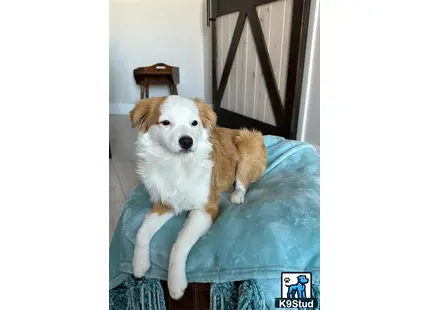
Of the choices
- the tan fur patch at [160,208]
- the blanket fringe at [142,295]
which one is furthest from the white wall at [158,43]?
the blanket fringe at [142,295]

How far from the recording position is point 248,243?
0.69 metres

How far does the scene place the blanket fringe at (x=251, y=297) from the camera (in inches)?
24.5

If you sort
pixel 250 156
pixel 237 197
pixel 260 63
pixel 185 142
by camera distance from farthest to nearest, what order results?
pixel 260 63 → pixel 250 156 → pixel 237 197 → pixel 185 142

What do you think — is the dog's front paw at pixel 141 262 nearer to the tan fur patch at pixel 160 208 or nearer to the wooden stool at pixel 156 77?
the tan fur patch at pixel 160 208

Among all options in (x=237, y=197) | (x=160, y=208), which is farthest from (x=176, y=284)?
(x=237, y=197)

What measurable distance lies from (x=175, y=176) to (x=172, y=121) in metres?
0.14

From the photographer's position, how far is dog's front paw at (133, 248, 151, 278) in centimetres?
70

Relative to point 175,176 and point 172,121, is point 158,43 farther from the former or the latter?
point 175,176

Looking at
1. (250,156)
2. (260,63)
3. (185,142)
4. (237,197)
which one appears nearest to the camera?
(185,142)

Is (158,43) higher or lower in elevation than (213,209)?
higher
